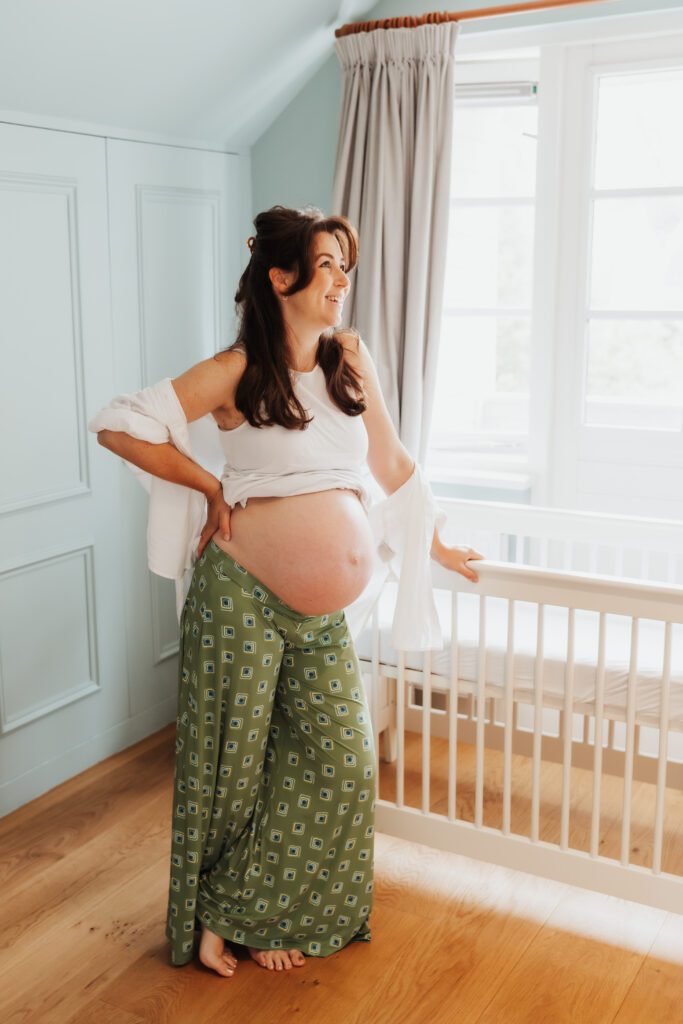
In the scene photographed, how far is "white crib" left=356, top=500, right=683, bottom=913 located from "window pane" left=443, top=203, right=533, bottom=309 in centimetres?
74

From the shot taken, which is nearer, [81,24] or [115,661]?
[81,24]

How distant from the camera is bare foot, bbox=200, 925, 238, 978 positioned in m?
2.03

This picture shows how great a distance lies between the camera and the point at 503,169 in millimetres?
3148

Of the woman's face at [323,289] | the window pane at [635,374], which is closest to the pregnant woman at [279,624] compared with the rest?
the woman's face at [323,289]

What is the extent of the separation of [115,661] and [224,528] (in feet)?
3.82

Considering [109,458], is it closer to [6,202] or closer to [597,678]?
[6,202]

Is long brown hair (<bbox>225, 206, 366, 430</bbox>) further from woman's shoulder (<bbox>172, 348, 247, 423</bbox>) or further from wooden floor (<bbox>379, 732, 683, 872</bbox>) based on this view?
wooden floor (<bbox>379, 732, 683, 872</bbox>)

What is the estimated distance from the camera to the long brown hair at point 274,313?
1.92 m

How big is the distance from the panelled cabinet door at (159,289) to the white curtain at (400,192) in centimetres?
42

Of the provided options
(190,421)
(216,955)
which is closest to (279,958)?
(216,955)

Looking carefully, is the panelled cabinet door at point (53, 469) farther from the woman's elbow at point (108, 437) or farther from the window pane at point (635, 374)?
the window pane at point (635, 374)

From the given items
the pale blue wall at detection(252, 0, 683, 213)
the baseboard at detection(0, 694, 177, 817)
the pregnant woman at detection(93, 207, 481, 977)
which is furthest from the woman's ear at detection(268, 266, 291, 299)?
the baseboard at detection(0, 694, 177, 817)

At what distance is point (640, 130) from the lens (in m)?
2.93

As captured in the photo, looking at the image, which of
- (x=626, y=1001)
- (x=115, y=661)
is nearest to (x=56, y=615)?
(x=115, y=661)
